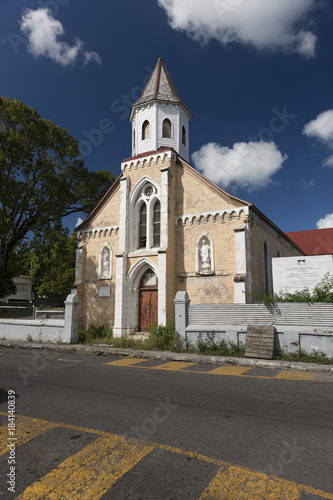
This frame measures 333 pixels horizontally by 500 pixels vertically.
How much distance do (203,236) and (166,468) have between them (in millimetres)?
13276

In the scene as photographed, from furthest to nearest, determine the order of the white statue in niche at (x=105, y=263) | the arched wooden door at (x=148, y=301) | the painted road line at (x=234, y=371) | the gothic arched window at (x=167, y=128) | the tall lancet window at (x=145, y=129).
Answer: the tall lancet window at (x=145, y=129), the gothic arched window at (x=167, y=128), the white statue in niche at (x=105, y=263), the arched wooden door at (x=148, y=301), the painted road line at (x=234, y=371)

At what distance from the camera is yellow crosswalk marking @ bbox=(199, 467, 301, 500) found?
2.87 meters

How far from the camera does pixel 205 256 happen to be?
15.8 m

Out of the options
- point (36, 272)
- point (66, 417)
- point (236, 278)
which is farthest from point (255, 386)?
point (36, 272)

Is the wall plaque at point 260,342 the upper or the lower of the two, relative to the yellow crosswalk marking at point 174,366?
upper

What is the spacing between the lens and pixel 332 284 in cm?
1145

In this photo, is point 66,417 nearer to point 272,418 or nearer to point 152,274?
point 272,418

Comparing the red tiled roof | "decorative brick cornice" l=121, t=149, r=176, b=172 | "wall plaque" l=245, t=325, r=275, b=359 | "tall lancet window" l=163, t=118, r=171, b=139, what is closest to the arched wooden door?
"decorative brick cornice" l=121, t=149, r=176, b=172

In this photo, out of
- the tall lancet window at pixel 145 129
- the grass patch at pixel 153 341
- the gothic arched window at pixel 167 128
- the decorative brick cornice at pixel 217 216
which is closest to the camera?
the grass patch at pixel 153 341

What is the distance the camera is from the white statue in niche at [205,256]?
619 inches

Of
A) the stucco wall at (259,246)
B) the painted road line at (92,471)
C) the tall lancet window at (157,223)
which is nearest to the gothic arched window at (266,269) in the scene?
the stucco wall at (259,246)

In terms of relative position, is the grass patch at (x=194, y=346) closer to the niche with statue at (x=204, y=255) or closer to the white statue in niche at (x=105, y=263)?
the niche with statue at (x=204, y=255)

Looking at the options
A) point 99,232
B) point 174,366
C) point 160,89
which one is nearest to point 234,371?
point 174,366

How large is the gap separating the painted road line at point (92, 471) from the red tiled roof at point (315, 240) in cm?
3862
